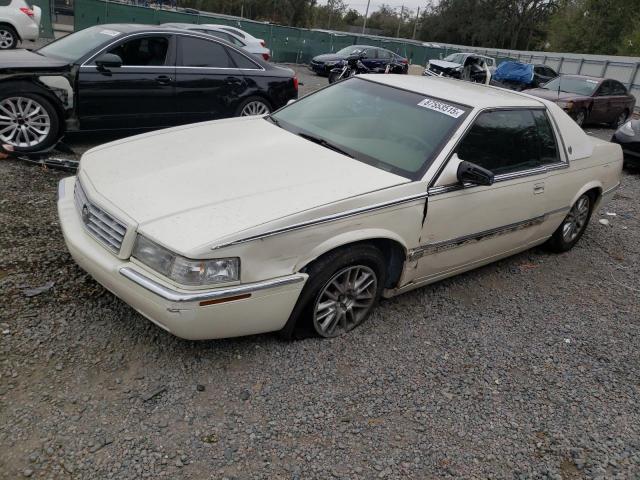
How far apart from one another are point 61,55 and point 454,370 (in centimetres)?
558

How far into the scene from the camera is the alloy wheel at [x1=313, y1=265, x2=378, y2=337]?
3182mm

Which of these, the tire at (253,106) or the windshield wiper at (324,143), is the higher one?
the windshield wiper at (324,143)

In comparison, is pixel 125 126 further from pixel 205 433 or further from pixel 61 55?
pixel 205 433

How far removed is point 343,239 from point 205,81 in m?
4.53

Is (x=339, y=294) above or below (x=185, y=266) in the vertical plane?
below

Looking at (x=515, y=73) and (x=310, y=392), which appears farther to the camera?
(x=515, y=73)

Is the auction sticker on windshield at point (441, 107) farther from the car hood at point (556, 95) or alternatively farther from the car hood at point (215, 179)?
the car hood at point (556, 95)

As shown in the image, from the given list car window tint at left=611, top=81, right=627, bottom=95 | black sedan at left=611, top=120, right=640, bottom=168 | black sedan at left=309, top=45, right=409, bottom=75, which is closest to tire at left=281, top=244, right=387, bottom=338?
black sedan at left=611, top=120, right=640, bottom=168

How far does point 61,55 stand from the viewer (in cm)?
606

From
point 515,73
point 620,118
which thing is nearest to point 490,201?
point 620,118

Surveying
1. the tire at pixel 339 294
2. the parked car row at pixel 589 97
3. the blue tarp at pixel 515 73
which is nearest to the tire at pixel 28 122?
the tire at pixel 339 294

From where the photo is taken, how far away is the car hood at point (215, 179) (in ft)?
8.87

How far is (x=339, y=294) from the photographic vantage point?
324 cm

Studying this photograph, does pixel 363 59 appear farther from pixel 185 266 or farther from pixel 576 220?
pixel 185 266
